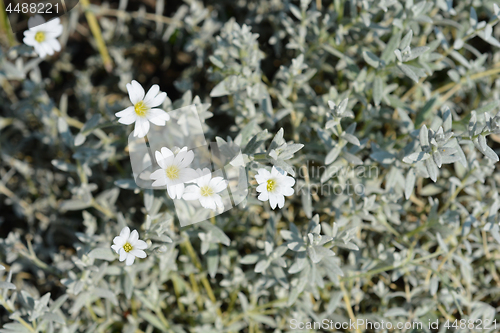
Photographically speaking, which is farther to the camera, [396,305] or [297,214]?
[297,214]

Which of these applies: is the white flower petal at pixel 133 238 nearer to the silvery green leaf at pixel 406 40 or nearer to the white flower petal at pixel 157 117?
the white flower petal at pixel 157 117

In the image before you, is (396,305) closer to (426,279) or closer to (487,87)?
(426,279)

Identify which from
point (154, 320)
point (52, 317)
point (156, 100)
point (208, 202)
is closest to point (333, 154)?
point (208, 202)

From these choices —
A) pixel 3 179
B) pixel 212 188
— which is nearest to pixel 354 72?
pixel 212 188

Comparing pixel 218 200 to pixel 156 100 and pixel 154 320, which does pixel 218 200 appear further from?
pixel 154 320

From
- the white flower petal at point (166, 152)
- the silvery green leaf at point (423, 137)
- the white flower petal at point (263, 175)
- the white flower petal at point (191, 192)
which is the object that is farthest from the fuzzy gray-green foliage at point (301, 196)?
the white flower petal at point (166, 152)

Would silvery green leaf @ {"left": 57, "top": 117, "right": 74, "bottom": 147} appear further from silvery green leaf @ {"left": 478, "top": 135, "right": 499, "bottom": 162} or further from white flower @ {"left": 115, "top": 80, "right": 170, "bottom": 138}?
silvery green leaf @ {"left": 478, "top": 135, "right": 499, "bottom": 162}
